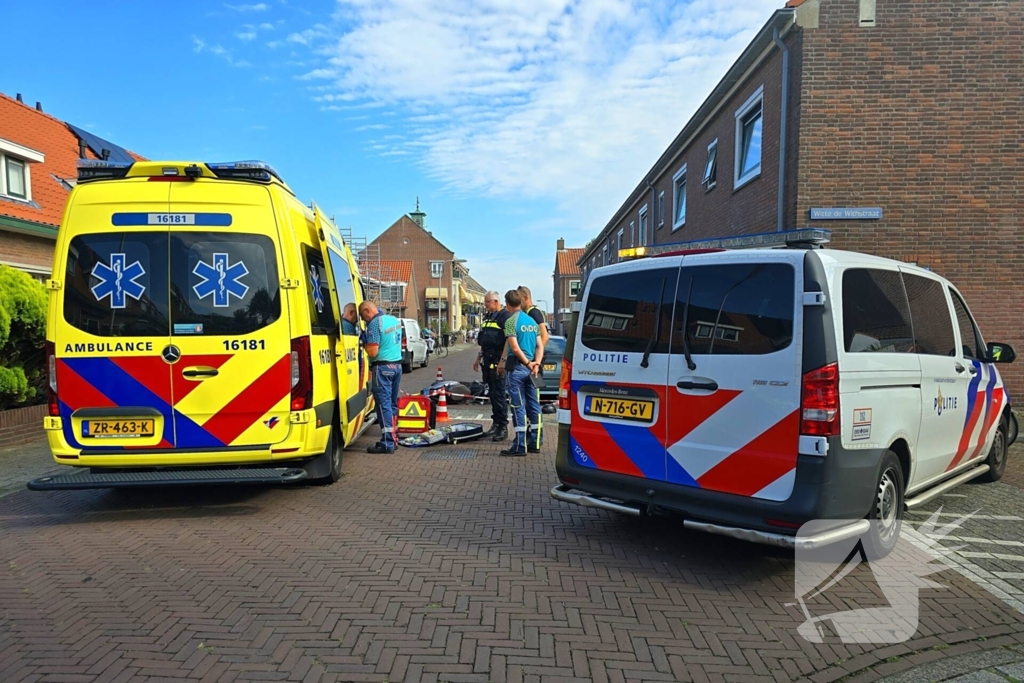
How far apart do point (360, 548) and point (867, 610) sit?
3153 millimetres

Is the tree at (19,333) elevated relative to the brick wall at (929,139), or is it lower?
lower

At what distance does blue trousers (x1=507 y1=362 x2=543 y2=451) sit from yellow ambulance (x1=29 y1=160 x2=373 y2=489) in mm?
2893

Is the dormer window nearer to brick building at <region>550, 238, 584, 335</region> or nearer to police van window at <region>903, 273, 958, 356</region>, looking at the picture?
police van window at <region>903, 273, 958, 356</region>

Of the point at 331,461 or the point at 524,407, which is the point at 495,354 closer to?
the point at 524,407

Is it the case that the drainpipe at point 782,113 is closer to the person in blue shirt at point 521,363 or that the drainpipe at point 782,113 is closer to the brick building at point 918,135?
the brick building at point 918,135

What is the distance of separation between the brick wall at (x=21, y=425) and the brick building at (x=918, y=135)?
1125 cm

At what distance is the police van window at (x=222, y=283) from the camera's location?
5090mm

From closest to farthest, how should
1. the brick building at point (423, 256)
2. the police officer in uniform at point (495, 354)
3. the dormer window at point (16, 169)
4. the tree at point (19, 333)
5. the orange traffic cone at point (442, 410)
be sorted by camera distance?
the tree at point (19, 333) → the police officer in uniform at point (495, 354) → the orange traffic cone at point (442, 410) → the dormer window at point (16, 169) → the brick building at point (423, 256)

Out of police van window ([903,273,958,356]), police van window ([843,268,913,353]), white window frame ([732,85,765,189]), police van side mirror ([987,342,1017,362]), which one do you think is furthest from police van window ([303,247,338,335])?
white window frame ([732,85,765,189])

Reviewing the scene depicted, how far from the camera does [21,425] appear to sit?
8328 mm

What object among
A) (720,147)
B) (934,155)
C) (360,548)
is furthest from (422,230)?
(360,548)

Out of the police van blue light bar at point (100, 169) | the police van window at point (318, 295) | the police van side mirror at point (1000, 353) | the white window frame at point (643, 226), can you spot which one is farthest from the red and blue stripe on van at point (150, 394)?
the white window frame at point (643, 226)

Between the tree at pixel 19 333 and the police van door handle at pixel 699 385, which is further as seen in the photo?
the tree at pixel 19 333

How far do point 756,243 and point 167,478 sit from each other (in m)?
4.78
